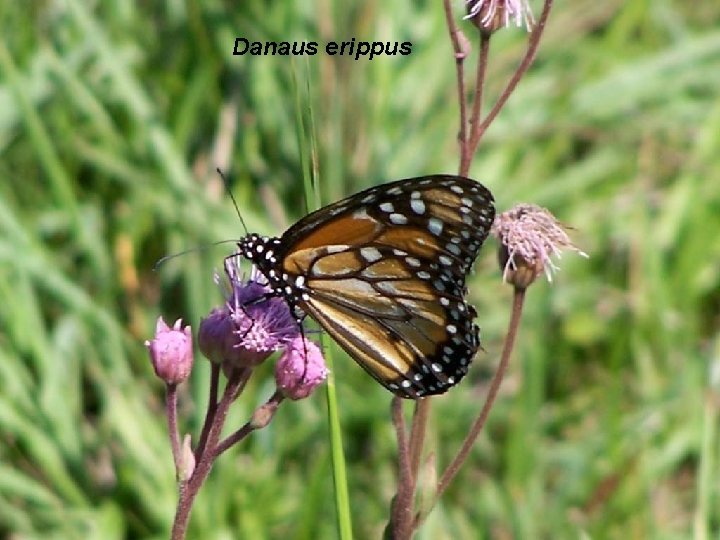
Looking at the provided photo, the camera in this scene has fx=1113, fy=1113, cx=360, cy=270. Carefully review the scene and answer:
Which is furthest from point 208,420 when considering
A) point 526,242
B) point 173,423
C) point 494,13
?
point 494,13

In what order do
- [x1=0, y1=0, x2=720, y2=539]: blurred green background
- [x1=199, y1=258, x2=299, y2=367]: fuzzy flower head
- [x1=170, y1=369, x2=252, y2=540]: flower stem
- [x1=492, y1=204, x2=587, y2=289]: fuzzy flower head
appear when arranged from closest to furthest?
[x1=170, y1=369, x2=252, y2=540]: flower stem → [x1=199, y1=258, x2=299, y2=367]: fuzzy flower head → [x1=492, y1=204, x2=587, y2=289]: fuzzy flower head → [x1=0, y1=0, x2=720, y2=539]: blurred green background

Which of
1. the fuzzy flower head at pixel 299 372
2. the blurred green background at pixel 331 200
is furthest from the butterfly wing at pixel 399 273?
the blurred green background at pixel 331 200

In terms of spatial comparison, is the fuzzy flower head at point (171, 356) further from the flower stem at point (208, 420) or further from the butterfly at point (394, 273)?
the butterfly at point (394, 273)

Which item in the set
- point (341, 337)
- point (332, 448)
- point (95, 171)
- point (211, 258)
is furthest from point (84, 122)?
point (332, 448)

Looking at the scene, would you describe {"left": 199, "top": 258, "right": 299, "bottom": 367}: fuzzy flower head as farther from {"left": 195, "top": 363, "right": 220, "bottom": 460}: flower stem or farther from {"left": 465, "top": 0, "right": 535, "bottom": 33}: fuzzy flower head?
{"left": 465, "top": 0, "right": 535, "bottom": 33}: fuzzy flower head

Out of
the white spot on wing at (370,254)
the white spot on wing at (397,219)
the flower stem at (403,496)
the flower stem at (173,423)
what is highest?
the white spot on wing at (397,219)

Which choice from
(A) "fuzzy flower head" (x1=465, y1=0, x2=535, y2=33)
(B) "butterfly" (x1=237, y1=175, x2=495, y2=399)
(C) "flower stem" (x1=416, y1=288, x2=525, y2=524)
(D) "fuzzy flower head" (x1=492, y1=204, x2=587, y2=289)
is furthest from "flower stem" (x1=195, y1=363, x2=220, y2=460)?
(A) "fuzzy flower head" (x1=465, y1=0, x2=535, y2=33)

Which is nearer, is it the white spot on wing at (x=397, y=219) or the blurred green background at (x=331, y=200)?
the white spot on wing at (x=397, y=219)
